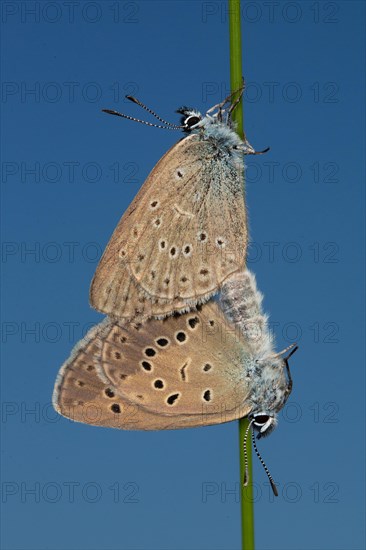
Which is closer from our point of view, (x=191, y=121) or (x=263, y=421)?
(x=263, y=421)

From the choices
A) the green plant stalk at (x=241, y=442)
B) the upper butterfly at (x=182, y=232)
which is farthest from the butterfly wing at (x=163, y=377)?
the green plant stalk at (x=241, y=442)

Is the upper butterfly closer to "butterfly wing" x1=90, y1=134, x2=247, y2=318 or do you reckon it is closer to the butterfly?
"butterfly wing" x1=90, y1=134, x2=247, y2=318

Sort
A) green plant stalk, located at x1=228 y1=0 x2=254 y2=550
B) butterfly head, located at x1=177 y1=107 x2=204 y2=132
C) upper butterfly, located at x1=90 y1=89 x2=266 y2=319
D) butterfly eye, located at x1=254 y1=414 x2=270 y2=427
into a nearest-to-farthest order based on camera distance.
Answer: green plant stalk, located at x1=228 y1=0 x2=254 y2=550
butterfly eye, located at x1=254 y1=414 x2=270 y2=427
upper butterfly, located at x1=90 y1=89 x2=266 y2=319
butterfly head, located at x1=177 y1=107 x2=204 y2=132

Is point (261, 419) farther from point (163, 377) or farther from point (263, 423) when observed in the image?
point (163, 377)

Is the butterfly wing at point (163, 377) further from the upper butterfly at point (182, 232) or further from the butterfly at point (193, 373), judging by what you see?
the upper butterfly at point (182, 232)

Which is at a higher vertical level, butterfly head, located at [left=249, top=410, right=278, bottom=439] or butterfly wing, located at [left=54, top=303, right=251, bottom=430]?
butterfly wing, located at [left=54, top=303, right=251, bottom=430]

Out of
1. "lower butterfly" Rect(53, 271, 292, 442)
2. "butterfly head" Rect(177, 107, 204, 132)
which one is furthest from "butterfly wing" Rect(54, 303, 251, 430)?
"butterfly head" Rect(177, 107, 204, 132)

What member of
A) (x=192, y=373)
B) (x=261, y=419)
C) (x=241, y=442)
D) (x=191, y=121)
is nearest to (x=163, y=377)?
(x=192, y=373)
